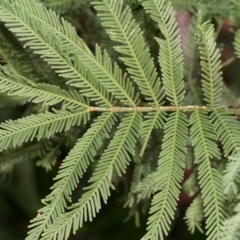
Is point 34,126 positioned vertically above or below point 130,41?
below

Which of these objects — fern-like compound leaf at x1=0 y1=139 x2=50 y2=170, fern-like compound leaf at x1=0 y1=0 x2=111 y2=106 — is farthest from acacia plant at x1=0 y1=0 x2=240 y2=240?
fern-like compound leaf at x1=0 y1=139 x2=50 y2=170

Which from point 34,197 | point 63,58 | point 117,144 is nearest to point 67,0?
point 63,58

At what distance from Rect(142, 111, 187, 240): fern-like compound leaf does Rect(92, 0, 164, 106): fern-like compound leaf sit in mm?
63

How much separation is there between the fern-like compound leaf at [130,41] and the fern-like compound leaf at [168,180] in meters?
0.06

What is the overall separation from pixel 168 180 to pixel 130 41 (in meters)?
0.22

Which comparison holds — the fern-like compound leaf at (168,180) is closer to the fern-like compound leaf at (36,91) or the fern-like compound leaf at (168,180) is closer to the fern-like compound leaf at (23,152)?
the fern-like compound leaf at (36,91)

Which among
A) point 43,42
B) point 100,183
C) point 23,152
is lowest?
point 23,152

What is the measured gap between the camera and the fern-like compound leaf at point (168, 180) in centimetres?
59

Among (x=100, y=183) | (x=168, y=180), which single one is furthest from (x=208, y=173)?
(x=100, y=183)

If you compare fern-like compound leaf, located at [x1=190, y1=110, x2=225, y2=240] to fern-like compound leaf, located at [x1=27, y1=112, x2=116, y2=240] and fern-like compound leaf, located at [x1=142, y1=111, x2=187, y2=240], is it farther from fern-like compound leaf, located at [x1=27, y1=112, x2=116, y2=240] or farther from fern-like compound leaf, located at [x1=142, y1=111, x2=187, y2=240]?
fern-like compound leaf, located at [x1=27, y1=112, x2=116, y2=240]

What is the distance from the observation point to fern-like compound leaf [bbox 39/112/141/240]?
0.60 m

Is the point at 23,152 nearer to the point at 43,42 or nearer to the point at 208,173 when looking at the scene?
the point at 43,42

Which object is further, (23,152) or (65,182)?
(23,152)

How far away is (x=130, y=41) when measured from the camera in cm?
62
